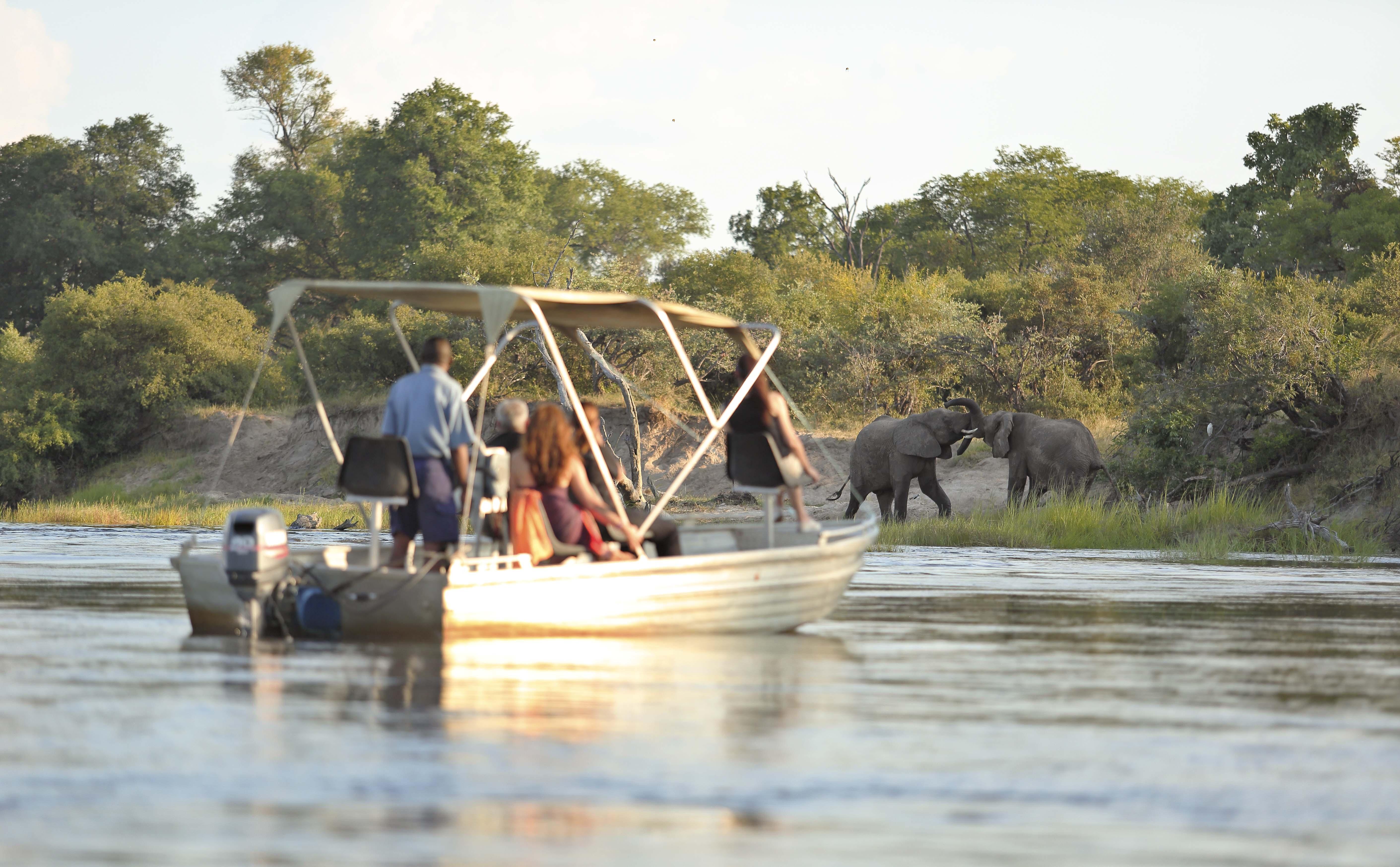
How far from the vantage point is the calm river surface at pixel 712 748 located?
5539mm

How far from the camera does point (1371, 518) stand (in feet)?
76.5

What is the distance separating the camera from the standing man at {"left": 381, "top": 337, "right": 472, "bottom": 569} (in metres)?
11.0

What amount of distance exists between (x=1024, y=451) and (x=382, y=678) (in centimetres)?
2066

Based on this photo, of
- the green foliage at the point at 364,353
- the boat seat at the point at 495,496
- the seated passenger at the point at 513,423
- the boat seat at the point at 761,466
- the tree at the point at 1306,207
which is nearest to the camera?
the boat seat at the point at 495,496

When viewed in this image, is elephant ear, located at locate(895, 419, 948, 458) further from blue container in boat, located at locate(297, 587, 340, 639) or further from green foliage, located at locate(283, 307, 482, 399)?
green foliage, located at locate(283, 307, 482, 399)

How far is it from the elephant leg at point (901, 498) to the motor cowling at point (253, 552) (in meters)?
18.9

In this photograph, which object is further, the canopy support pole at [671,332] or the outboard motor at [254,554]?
the canopy support pole at [671,332]

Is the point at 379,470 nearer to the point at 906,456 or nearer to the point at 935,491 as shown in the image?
the point at 906,456

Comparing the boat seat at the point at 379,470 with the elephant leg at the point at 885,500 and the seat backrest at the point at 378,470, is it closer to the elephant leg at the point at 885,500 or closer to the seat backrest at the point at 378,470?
the seat backrest at the point at 378,470

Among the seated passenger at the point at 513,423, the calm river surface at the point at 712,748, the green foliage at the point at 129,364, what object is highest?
the green foliage at the point at 129,364

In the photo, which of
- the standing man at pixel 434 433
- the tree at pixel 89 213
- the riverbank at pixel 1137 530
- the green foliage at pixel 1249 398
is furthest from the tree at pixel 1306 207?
the tree at pixel 89 213

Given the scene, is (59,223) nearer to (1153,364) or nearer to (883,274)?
(883,274)

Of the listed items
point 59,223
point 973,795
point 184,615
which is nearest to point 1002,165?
point 59,223

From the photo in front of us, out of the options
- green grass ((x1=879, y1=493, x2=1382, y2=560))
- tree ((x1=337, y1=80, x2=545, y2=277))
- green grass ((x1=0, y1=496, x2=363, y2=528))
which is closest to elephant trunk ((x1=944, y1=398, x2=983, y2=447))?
green grass ((x1=879, y1=493, x2=1382, y2=560))
